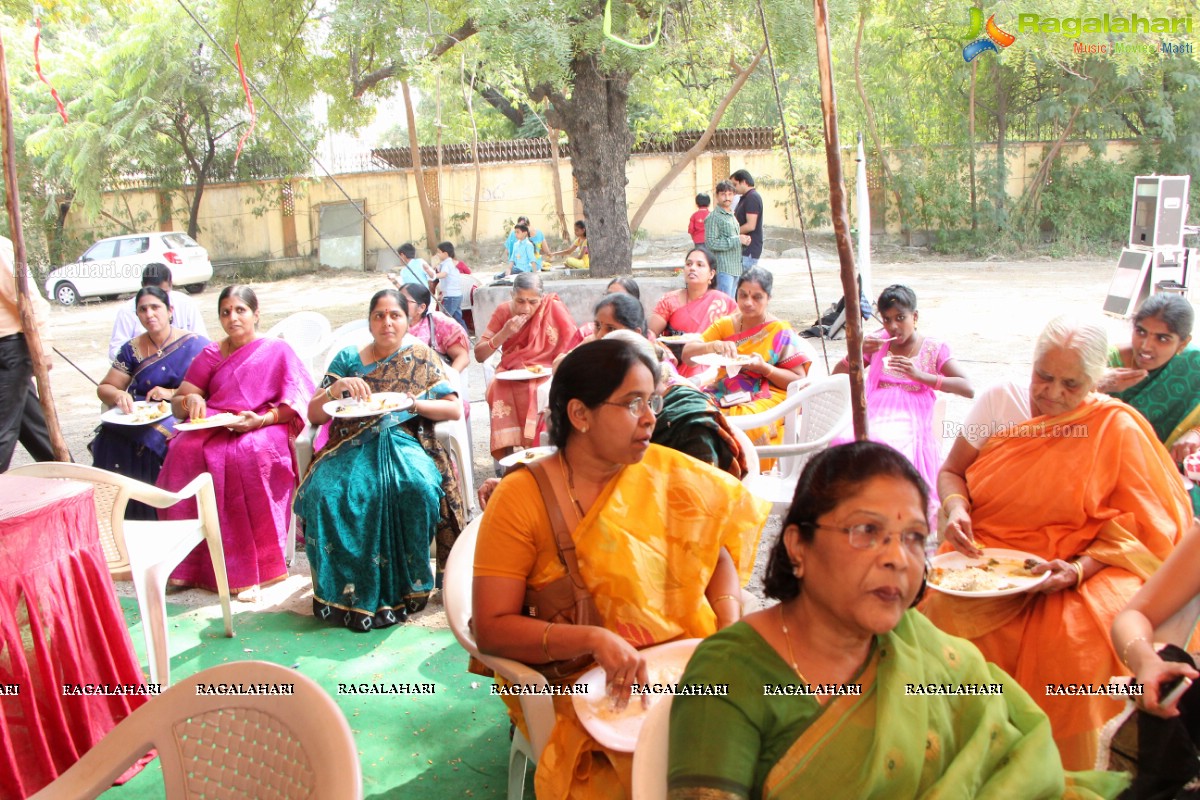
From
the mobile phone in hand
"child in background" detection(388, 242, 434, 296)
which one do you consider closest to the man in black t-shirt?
"child in background" detection(388, 242, 434, 296)

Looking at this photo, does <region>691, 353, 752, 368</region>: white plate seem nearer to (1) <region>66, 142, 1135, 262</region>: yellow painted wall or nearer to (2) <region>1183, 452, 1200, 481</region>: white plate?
(2) <region>1183, 452, 1200, 481</region>: white plate

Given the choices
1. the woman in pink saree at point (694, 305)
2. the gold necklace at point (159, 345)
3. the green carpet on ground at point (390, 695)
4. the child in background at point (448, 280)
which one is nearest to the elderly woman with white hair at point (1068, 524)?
the green carpet on ground at point (390, 695)

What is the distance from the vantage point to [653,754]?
1.65 metres

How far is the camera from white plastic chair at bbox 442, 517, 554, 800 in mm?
2285

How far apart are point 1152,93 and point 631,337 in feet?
67.0

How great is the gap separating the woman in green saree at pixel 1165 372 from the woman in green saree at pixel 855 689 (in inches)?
88.6

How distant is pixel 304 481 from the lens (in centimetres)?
439

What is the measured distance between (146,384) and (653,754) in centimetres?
452

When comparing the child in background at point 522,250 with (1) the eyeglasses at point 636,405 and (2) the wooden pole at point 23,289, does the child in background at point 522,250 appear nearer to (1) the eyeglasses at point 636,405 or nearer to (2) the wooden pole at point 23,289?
(2) the wooden pole at point 23,289

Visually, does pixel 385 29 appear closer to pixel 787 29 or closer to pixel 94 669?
pixel 787 29

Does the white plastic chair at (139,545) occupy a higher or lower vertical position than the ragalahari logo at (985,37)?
lower

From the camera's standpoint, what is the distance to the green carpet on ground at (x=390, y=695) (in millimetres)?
3043

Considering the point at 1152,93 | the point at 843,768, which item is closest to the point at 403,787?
the point at 843,768

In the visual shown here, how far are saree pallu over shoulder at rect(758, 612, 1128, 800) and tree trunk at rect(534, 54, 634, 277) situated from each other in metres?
8.80
